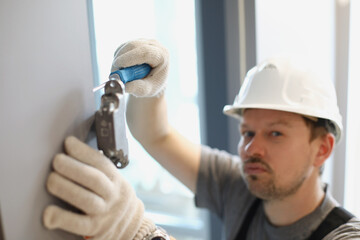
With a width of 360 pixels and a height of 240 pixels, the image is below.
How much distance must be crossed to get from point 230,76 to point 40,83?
0.88 meters

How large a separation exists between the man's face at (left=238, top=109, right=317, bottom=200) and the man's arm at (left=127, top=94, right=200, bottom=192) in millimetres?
215

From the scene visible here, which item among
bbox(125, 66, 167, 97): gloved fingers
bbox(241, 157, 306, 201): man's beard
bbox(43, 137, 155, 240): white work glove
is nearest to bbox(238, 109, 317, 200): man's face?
bbox(241, 157, 306, 201): man's beard

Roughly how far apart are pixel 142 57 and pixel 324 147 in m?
0.77

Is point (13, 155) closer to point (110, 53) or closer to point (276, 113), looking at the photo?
point (276, 113)

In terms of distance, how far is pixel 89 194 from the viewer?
0.45 metres

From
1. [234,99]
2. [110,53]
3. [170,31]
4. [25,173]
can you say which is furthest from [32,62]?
[170,31]

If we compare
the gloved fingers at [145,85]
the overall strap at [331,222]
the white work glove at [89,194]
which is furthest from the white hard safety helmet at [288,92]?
the white work glove at [89,194]

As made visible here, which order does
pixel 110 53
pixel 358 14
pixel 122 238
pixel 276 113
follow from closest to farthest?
pixel 122 238, pixel 276 113, pixel 110 53, pixel 358 14

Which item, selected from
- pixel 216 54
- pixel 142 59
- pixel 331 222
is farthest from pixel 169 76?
pixel 142 59

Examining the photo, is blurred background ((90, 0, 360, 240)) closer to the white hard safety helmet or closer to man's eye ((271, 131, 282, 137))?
the white hard safety helmet

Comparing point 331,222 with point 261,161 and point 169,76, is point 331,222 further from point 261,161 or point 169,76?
point 169,76

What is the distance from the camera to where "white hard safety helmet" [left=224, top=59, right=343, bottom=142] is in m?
1.07

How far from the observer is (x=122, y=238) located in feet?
1.65

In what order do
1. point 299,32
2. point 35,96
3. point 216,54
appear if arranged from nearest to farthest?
1. point 35,96
2. point 216,54
3. point 299,32
